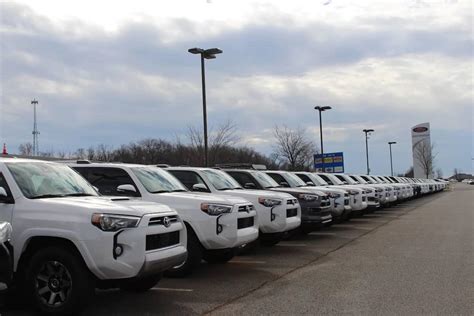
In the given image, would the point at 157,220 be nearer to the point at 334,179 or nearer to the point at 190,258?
the point at 190,258

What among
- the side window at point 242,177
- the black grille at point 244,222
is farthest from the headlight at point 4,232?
the side window at point 242,177

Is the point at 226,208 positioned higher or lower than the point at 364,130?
lower

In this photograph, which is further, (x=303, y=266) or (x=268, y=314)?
(x=303, y=266)

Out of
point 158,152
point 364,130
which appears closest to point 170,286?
point 364,130

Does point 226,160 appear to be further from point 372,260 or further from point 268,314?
point 268,314

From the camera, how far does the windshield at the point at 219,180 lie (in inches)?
417

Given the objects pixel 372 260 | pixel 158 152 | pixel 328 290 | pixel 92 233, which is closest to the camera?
pixel 92 233

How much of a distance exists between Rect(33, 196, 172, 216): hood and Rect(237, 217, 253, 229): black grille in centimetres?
222

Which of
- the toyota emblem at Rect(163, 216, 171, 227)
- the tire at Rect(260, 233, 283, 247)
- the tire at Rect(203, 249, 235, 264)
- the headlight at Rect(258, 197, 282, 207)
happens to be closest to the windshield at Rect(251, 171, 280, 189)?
the tire at Rect(260, 233, 283, 247)

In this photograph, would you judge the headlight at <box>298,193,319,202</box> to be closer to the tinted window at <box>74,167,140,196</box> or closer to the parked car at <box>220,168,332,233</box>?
the parked car at <box>220,168,332,233</box>

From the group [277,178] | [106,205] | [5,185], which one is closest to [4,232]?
[106,205]

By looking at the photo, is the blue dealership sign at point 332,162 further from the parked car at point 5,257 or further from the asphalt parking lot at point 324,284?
the parked car at point 5,257

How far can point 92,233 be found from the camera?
5625 millimetres

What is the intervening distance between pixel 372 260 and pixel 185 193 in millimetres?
3828
